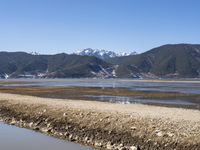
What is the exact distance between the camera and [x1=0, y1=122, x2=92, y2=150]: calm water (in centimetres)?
2506

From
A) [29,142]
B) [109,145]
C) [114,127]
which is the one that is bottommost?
[29,142]

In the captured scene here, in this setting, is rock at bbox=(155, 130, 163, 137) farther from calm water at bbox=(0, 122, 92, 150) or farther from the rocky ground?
calm water at bbox=(0, 122, 92, 150)

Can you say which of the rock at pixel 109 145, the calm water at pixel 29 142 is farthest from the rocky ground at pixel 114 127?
the calm water at pixel 29 142

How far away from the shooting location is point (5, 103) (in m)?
45.9

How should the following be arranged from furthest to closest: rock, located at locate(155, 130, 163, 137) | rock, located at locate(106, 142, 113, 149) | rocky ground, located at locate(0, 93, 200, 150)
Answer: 1. rock, located at locate(155, 130, 163, 137)
2. rock, located at locate(106, 142, 113, 149)
3. rocky ground, located at locate(0, 93, 200, 150)

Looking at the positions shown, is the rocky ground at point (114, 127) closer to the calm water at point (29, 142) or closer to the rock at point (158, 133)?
the rock at point (158, 133)

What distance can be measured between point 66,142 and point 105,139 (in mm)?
2611

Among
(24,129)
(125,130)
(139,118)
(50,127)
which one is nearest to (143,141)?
(125,130)

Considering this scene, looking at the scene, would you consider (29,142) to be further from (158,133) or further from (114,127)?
(158,133)

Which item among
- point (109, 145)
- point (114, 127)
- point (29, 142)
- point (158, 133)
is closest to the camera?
point (109, 145)

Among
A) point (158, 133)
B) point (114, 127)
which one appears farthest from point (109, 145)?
point (114, 127)

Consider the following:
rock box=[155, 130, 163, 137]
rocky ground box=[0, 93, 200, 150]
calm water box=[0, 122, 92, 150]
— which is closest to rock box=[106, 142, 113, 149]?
rocky ground box=[0, 93, 200, 150]

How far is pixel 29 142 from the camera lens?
2708 cm

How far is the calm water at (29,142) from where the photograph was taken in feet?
82.2
